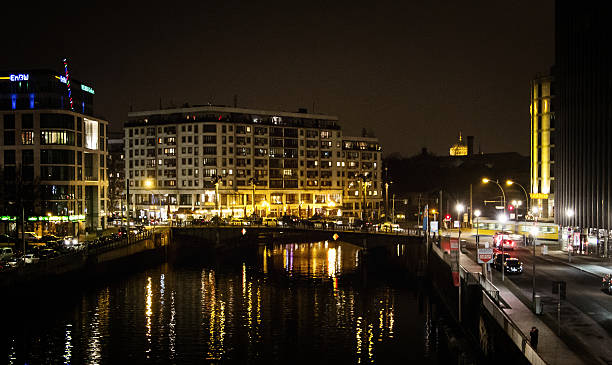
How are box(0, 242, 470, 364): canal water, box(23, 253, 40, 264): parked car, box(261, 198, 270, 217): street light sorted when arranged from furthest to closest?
box(261, 198, 270, 217): street light < box(23, 253, 40, 264): parked car < box(0, 242, 470, 364): canal water

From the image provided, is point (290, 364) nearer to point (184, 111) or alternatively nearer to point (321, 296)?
point (321, 296)

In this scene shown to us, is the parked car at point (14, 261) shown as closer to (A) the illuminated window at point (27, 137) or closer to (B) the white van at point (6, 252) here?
(B) the white van at point (6, 252)

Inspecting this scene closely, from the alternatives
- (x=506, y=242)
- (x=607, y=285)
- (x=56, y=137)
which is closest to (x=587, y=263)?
(x=506, y=242)

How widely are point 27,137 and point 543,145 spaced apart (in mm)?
90132

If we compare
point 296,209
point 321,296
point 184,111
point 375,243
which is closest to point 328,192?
point 296,209

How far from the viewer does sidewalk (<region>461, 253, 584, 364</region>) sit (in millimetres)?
30609

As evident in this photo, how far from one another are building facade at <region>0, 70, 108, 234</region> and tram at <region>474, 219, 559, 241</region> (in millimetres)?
70825

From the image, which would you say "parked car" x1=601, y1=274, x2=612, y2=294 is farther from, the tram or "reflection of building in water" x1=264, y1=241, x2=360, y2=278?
"reflection of building in water" x1=264, y1=241, x2=360, y2=278

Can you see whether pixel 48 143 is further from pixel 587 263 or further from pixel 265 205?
pixel 587 263

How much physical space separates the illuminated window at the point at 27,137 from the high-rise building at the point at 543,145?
88300 millimetres

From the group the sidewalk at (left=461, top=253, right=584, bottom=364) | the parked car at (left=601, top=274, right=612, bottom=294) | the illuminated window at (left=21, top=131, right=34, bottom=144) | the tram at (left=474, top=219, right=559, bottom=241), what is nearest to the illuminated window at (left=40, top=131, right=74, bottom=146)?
the illuminated window at (left=21, top=131, right=34, bottom=144)

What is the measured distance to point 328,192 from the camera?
181375 mm

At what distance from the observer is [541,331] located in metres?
36.0

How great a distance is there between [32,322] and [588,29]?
71683mm
